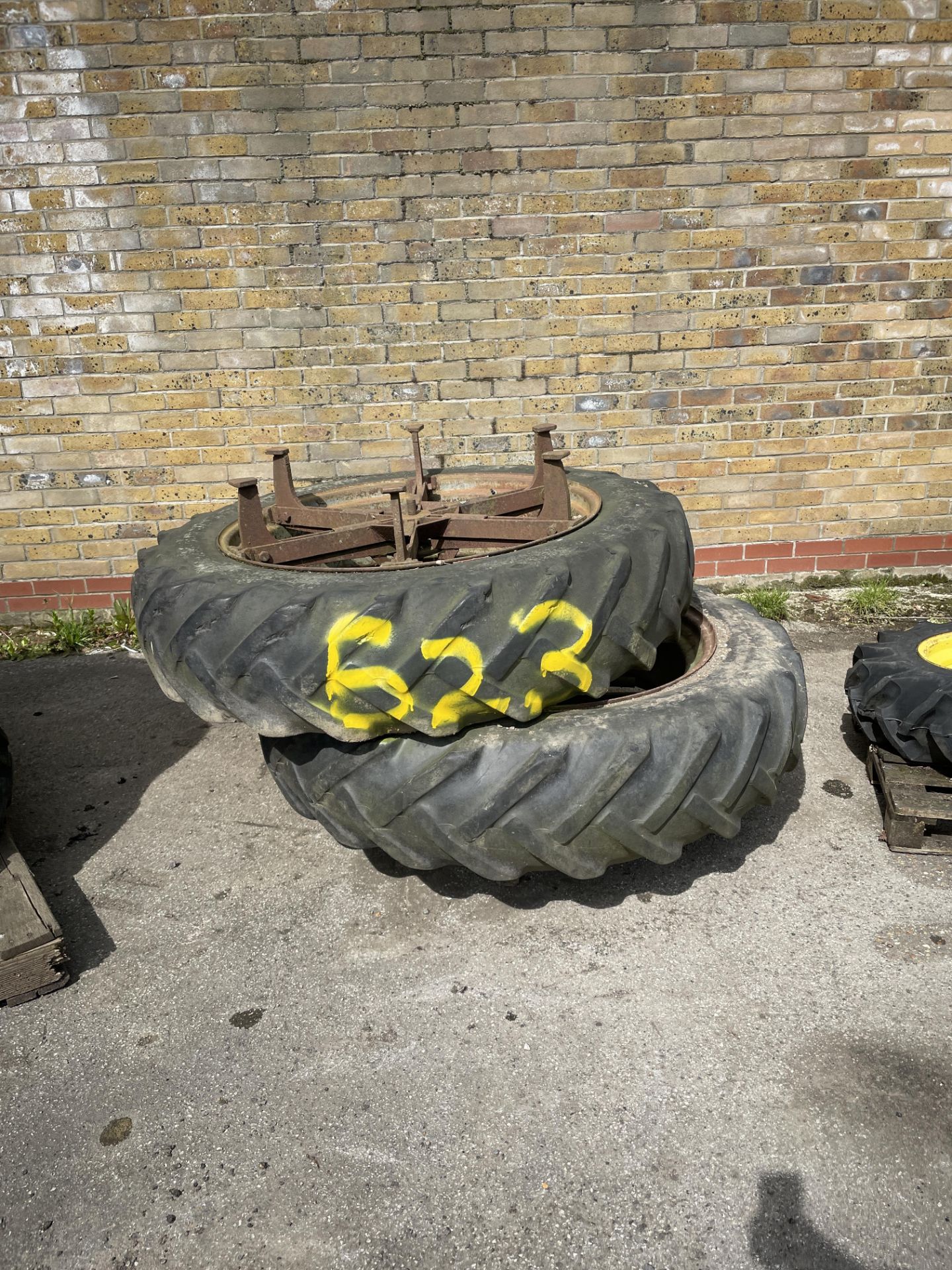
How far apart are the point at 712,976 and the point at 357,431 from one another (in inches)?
131

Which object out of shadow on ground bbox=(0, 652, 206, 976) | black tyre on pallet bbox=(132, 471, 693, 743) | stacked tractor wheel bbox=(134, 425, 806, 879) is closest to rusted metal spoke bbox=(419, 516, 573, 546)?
stacked tractor wheel bbox=(134, 425, 806, 879)

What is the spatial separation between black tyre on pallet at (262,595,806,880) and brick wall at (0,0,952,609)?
103 inches

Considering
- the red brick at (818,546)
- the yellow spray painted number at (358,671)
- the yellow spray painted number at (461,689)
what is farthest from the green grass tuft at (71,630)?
the red brick at (818,546)

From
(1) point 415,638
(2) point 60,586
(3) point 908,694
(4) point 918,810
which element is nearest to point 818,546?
(3) point 908,694

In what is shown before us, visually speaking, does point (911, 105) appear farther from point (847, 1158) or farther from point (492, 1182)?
point (492, 1182)

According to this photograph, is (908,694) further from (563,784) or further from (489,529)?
(489,529)

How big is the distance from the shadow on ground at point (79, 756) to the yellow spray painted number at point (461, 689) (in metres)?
1.22

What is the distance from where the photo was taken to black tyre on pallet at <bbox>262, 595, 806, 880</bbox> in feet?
7.49

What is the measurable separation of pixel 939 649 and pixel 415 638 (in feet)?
7.13

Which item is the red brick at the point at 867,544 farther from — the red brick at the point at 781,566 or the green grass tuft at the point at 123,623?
the green grass tuft at the point at 123,623

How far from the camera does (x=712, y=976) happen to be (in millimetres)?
2273

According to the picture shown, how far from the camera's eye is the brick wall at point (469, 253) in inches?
163

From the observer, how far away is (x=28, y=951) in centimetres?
228

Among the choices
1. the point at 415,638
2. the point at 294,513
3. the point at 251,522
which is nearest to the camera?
the point at 415,638
